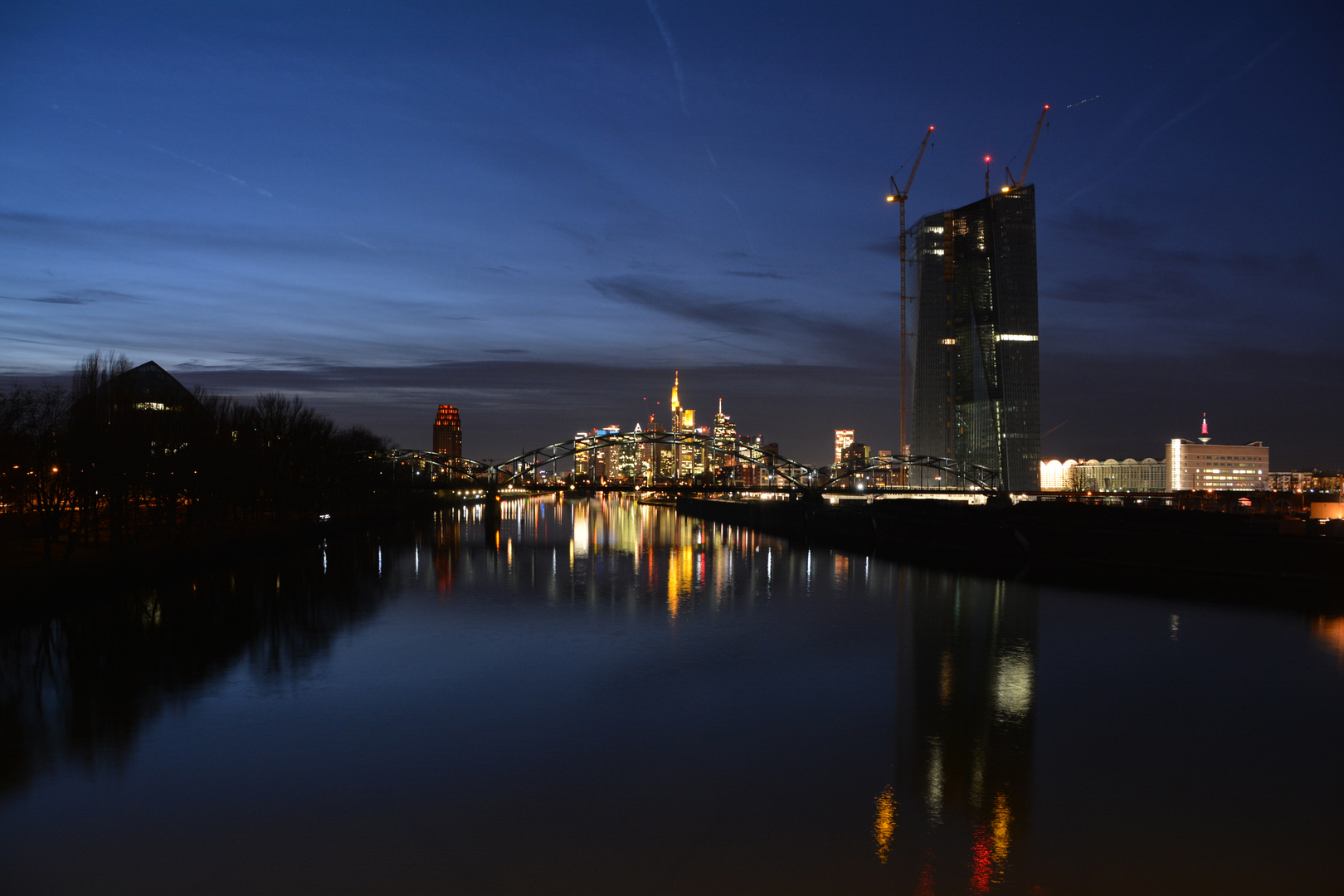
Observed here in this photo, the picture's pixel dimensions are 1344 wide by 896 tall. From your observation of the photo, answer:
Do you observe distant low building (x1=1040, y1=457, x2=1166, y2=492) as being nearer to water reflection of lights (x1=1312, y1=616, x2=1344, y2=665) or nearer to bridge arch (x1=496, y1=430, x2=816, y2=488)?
bridge arch (x1=496, y1=430, x2=816, y2=488)

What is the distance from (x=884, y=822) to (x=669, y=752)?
2987 mm

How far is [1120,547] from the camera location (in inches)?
1256

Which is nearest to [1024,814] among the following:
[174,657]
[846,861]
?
[846,861]

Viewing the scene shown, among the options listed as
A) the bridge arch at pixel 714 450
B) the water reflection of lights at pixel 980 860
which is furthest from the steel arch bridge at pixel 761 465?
the water reflection of lights at pixel 980 860

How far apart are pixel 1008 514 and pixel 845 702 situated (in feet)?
109

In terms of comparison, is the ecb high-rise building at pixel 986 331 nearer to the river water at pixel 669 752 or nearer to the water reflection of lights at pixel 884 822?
the river water at pixel 669 752

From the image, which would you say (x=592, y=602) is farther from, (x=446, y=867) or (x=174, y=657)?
(x=446, y=867)

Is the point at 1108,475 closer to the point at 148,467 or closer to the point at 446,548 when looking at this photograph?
the point at 446,548

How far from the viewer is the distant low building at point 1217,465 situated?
152 metres

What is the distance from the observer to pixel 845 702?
534 inches

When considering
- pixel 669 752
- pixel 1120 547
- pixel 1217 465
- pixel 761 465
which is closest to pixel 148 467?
pixel 669 752

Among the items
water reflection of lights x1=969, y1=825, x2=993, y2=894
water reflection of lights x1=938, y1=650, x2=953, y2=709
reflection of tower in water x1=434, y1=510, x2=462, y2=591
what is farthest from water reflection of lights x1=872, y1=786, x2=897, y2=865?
reflection of tower in water x1=434, y1=510, x2=462, y2=591

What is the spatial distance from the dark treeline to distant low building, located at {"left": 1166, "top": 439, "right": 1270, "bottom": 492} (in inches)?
5564

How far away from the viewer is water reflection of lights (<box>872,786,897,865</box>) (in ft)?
27.1
